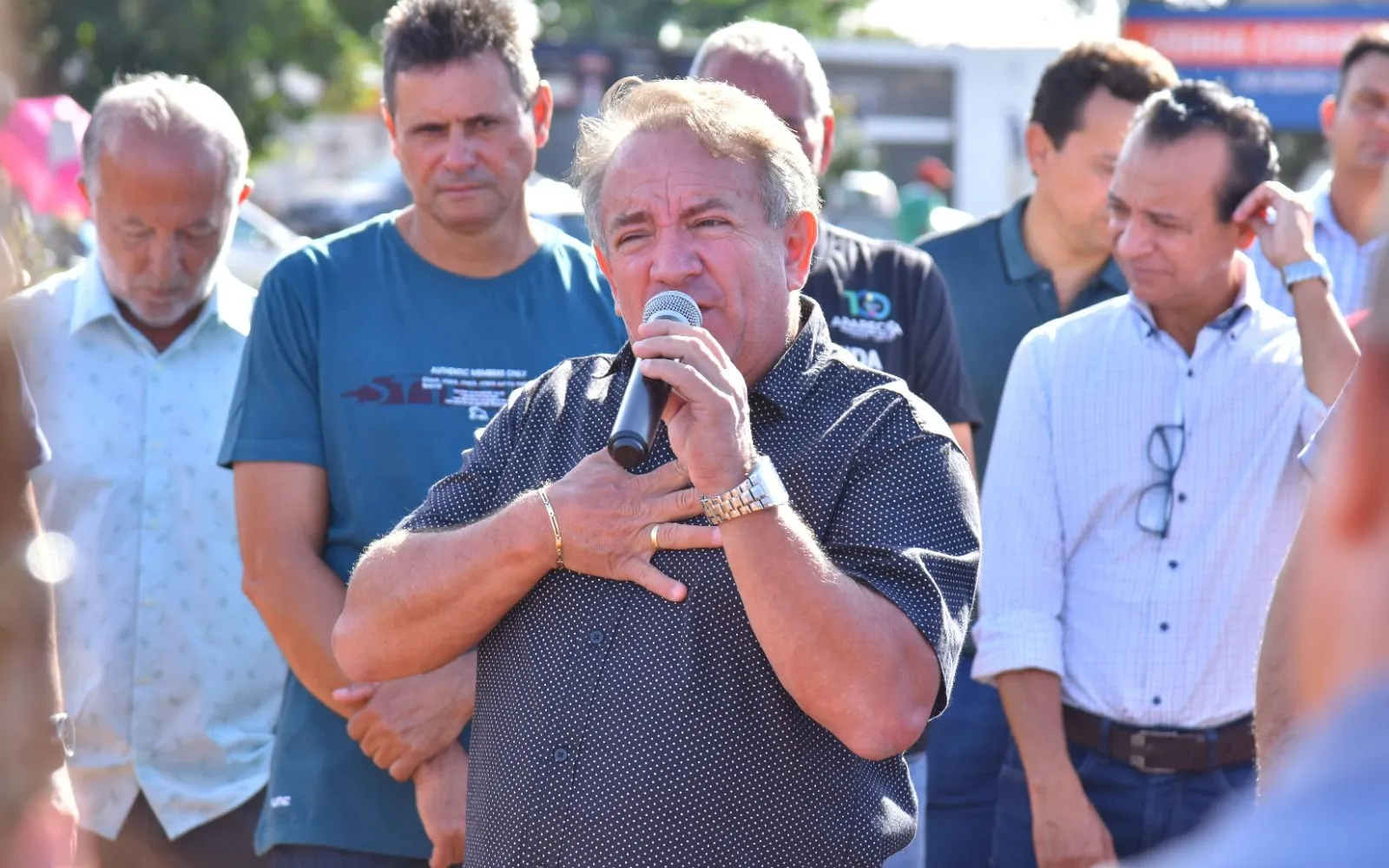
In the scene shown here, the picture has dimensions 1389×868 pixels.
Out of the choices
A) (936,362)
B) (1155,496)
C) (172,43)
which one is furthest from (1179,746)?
(172,43)

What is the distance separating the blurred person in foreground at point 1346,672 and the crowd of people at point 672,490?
3.45 feet

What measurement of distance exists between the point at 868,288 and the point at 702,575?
1821 mm

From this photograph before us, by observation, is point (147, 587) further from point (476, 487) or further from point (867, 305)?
point (867, 305)

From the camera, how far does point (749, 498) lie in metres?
2.43

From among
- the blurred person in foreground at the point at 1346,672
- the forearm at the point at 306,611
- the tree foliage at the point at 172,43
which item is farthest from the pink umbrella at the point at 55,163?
the tree foliage at the point at 172,43

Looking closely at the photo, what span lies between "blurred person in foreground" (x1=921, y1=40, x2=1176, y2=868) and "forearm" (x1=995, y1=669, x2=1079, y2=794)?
1.03m

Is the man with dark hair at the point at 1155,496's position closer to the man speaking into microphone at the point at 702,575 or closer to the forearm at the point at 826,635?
the man speaking into microphone at the point at 702,575

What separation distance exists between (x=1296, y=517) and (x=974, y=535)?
1459mm

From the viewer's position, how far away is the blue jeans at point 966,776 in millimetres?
4582

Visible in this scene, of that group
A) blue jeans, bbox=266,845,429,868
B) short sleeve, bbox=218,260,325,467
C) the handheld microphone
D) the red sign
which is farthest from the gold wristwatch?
the red sign

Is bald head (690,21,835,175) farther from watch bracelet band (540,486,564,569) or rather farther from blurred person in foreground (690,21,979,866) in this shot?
watch bracelet band (540,486,564,569)

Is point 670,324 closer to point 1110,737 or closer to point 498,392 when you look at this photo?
point 498,392

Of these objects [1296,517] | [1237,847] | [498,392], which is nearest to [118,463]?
[498,392]

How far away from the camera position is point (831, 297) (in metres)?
4.23
